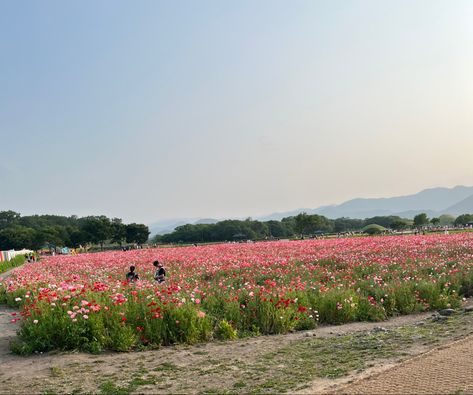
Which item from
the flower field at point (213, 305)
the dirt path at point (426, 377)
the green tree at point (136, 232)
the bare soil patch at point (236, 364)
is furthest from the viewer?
the green tree at point (136, 232)

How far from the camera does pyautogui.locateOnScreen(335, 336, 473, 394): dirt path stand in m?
5.62

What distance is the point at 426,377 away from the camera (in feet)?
19.9

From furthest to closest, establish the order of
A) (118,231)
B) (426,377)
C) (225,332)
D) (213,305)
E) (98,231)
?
(118,231), (98,231), (213,305), (225,332), (426,377)

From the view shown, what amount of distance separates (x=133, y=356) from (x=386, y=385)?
437cm

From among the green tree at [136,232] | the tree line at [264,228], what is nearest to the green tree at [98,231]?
the green tree at [136,232]

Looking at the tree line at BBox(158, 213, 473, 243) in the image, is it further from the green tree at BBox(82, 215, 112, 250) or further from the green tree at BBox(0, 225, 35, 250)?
the green tree at BBox(0, 225, 35, 250)

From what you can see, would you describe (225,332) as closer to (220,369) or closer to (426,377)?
(220,369)

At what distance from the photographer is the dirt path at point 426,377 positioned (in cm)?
562

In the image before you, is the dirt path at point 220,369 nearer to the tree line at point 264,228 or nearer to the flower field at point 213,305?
the flower field at point 213,305

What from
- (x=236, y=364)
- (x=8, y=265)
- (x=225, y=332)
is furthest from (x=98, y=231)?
(x=236, y=364)

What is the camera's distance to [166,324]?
9.30 metres

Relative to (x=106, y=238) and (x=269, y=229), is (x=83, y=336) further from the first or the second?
(x=269, y=229)

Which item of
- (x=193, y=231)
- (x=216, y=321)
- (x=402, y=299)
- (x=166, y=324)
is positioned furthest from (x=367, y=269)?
(x=193, y=231)

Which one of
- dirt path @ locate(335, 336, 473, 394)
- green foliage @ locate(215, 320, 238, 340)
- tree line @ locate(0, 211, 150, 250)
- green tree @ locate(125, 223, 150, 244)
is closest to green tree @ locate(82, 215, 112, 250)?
tree line @ locate(0, 211, 150, 250)
